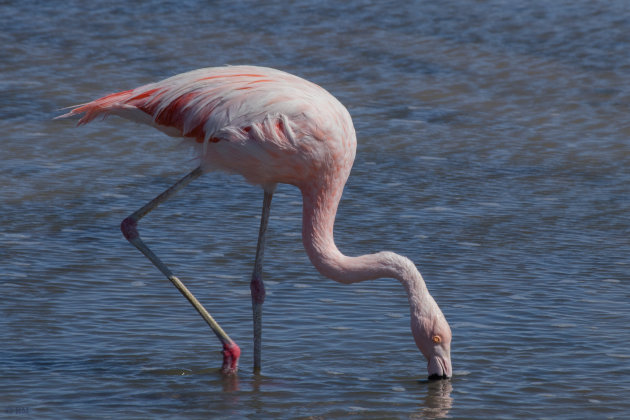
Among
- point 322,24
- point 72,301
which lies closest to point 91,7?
point 322,24

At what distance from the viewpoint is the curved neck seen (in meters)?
5.21

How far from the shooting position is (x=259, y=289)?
5660 mm

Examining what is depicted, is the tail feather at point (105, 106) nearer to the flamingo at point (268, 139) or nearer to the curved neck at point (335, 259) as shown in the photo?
the flamingo at point (268, 139)

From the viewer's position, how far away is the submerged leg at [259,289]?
545 centimetres

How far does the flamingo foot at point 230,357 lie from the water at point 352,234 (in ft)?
0.31

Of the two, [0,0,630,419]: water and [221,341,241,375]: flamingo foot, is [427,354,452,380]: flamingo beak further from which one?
[221,341,241,375]: flamingo foot

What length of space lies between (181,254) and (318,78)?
5110 millimetres

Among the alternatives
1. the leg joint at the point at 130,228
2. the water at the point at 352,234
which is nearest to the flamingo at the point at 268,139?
the leg joint at the point at 130,228

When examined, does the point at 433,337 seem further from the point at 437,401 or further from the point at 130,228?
the point at 130,228

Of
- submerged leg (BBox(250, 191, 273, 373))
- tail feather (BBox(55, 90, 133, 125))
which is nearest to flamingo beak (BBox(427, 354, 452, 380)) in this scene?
submerged leg (BBox(250, 191, 273, 373))

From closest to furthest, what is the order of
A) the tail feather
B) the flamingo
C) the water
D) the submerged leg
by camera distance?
1. the water
2. the flamingo
3. the submerged leg
4. the tail feather

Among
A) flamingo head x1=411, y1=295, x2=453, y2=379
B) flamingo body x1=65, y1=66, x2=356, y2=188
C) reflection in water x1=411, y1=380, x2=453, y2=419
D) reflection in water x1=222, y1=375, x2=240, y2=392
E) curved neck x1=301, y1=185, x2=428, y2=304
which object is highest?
flamingo body x1=65, y1=66, x2=356, y2=188

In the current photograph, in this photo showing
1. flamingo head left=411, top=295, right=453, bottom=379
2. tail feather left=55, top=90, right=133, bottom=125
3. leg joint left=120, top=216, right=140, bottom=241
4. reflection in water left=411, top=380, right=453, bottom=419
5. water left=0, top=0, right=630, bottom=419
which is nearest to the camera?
reflection in water left=411, top=380, right=453, bottom=419

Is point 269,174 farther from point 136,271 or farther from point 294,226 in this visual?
point 294,226
